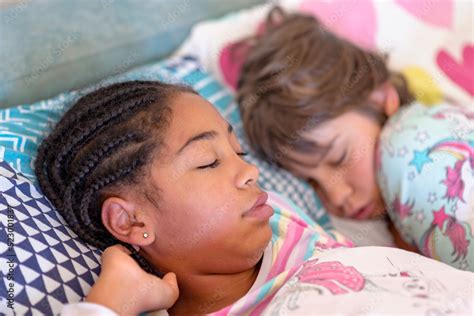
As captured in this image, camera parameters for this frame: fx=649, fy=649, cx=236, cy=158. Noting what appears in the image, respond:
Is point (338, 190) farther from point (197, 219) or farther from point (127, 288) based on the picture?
point (127, 288)

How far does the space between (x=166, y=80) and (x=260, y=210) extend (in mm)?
506

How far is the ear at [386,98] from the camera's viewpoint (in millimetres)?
1424

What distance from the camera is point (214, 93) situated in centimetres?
145

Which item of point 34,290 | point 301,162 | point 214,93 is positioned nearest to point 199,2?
point 214,93

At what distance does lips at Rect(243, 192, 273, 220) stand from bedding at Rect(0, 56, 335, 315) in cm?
23

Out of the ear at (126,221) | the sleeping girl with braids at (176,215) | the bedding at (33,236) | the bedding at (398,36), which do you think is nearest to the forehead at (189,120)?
the sleeping girl with braids at (176,215)

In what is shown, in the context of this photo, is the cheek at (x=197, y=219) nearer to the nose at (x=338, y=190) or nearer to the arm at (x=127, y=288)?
the arm at (x=127, y=288)

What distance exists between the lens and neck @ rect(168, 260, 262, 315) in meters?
0.96

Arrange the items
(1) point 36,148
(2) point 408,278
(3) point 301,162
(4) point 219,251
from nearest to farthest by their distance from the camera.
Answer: (2) point 408,278, (4) point 219,251, (1) point 36,148, (3) point 301,162

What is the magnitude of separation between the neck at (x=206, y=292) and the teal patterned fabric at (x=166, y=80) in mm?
300

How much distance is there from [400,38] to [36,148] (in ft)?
3.05

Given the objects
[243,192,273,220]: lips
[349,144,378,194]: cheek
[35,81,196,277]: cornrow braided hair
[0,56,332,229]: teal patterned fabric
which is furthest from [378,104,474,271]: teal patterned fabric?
[35,81,196,277]: cornrow braided hair

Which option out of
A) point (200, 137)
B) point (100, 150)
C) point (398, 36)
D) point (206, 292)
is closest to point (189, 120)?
point (200, 137)

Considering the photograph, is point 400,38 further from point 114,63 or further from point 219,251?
point 219,251
